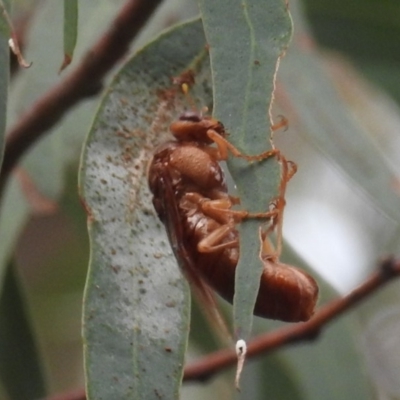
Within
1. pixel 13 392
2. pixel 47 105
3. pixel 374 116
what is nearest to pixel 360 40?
pixel 47 105

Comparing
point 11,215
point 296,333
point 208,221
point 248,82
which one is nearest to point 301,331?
point 296,333

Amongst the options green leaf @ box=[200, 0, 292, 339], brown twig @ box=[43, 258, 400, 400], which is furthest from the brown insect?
brown twig @ box=[43, 258, 400, 400]

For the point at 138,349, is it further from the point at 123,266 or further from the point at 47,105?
the point at 47,105

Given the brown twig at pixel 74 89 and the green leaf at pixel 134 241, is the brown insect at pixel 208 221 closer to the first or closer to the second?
the green leaf at pixel 134 241

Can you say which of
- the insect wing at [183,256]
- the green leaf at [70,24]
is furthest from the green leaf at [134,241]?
the green leaf at [70,24]

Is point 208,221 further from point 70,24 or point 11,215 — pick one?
point 11,215

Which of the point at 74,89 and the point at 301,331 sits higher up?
the point at 74,89
